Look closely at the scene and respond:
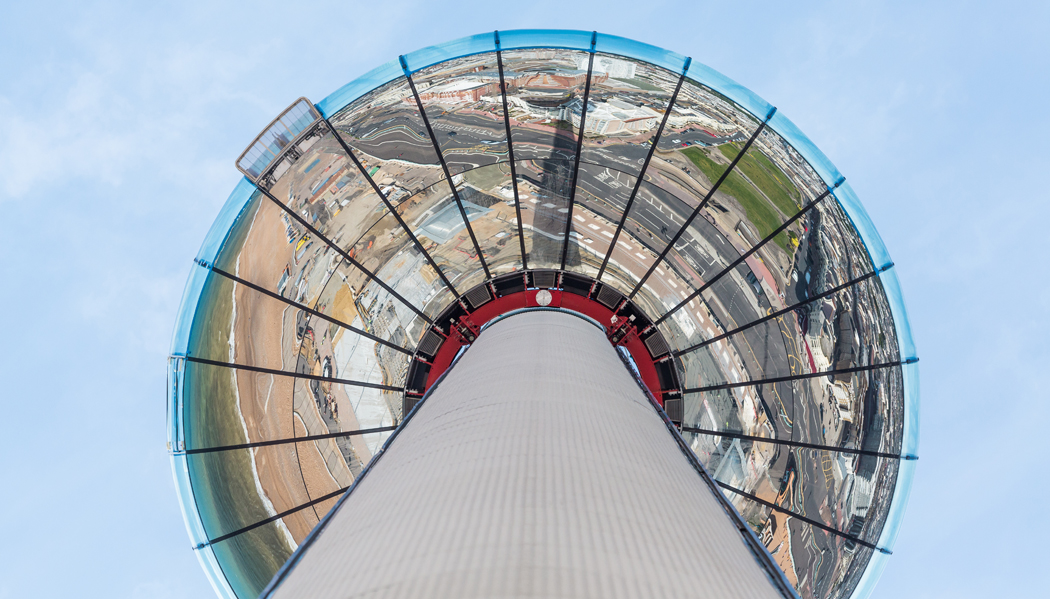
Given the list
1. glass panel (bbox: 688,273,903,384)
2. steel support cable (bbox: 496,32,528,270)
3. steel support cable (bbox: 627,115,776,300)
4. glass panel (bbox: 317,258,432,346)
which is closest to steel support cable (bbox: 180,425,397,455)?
glass panel (bbox: 317,258,432,346)

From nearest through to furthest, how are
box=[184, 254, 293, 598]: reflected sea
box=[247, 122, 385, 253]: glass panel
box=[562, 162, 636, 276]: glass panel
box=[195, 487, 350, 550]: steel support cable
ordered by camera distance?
box=[247, 122, 385, 253]: glass panel < box=[562, 162, 636, 276]: glass panel < box=[184, 254, 293, 598]: reflected sea < box=[195, 487, 350, 550]: steel support cable

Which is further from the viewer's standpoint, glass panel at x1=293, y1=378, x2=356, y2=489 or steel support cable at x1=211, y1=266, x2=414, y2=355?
glass panel at x1=293, y1=378, x2=356, y2=489

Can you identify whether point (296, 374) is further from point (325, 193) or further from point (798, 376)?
point (798, 376)

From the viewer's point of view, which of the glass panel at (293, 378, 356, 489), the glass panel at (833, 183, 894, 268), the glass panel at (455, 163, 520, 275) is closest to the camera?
the glass panel at (833, 183, 894, 268)

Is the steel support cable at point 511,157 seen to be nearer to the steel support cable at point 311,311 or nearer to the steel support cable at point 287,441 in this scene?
the steel support cable at point 311,311

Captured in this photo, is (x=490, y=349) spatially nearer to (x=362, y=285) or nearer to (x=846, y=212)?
(x=362, y=285)

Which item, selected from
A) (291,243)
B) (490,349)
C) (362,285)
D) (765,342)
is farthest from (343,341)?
(765,342)

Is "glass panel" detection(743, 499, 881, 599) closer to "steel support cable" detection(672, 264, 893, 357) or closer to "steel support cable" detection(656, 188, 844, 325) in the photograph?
"steel support cable" detection(672, 264, 893, 357)
